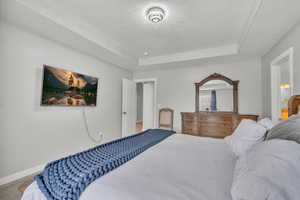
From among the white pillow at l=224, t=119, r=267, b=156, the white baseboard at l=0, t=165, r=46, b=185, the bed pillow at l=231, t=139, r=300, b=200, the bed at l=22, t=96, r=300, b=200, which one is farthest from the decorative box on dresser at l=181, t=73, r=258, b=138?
the white baseboard at l=0, t=165, r=46, b=185

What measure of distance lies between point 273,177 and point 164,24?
7.97 feet

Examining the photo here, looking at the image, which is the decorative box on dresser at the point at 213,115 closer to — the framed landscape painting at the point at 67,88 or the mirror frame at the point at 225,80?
the mirror frame at the point at 225,80

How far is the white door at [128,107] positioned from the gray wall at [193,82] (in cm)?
70

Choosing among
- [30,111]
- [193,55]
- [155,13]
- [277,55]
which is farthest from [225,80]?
[30,111]

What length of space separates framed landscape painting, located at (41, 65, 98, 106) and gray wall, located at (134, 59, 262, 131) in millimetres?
2002

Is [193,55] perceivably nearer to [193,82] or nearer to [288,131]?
[193,82]

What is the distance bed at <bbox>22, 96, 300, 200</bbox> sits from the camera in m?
0.81

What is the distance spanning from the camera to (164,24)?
2412 mm

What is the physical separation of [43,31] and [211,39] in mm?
3069

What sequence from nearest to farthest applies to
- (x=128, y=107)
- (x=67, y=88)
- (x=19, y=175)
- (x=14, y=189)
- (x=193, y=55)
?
(x=14, y=189)
(x=19, y=175)
(x=67, y=88)
(x=193, y=55)
(x=128, y=107)

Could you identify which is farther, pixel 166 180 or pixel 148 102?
pixel 148 102

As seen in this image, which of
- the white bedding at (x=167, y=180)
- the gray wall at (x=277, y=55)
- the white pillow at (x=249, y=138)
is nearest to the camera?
the white bedding at (x=167, y=180)

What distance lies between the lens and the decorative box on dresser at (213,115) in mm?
3455

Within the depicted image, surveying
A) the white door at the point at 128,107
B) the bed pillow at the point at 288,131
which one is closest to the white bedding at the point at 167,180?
the bed pillow at the point at 288,131
